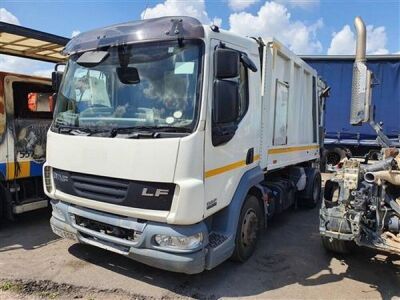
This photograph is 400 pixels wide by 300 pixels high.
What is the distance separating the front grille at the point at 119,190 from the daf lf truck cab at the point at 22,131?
1583 mm

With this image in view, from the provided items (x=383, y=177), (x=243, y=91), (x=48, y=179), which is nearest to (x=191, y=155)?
(x=243, y=91)

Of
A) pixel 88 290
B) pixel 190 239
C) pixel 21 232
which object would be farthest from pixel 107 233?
pixel 21 232

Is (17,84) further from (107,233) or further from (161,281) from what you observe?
(161,281)

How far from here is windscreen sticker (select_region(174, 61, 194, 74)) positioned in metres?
3.59

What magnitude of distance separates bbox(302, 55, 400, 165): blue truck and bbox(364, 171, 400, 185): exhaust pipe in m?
8.74

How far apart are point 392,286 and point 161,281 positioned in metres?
2.54

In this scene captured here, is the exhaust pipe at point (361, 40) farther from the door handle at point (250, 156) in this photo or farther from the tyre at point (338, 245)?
the tyre at point (338, 245)

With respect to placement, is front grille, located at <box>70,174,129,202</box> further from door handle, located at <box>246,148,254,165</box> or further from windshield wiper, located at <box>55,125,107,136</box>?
door handle, located at <box>246,148,254,165</box>

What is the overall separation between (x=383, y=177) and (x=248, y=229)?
163 cm

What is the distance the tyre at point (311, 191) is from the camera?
25.0 feet

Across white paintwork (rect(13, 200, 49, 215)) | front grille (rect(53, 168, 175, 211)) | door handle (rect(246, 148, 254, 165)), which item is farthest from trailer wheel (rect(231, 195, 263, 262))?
white paintwork (rect(13, 200, 49, 215))

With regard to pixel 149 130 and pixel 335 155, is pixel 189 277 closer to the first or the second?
pixel 149 130

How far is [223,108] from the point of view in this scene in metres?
3.68

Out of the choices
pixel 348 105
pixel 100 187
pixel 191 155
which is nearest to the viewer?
pixel 191 155
